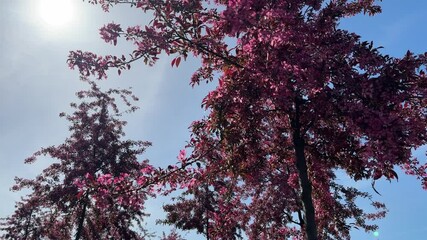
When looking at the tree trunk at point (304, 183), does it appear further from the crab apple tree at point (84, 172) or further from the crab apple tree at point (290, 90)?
the crab apple tree at point (84, 172)

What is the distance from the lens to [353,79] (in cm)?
607

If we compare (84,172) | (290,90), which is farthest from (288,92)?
(84,172)

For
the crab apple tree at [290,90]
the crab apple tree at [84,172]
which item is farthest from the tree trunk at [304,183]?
the crab apple tree at [84,172]

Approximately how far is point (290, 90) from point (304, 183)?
198cm

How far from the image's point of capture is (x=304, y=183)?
7.36 meters

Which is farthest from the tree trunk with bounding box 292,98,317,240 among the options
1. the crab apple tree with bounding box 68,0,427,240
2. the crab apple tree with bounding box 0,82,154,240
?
the crab apple tree with bounding box 0,82,154,240

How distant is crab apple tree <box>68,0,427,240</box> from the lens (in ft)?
19.1

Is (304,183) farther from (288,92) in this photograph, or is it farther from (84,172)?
(84,172)

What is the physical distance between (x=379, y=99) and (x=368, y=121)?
483 millimetres

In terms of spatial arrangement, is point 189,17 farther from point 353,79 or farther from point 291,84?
point 353,79

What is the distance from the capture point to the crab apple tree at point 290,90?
583 cm

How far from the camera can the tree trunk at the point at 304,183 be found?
22.6 feet

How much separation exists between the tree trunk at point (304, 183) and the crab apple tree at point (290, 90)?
2cm

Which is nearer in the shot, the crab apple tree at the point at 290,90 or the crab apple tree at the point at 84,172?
the crab apple tree at the point at 290,90
